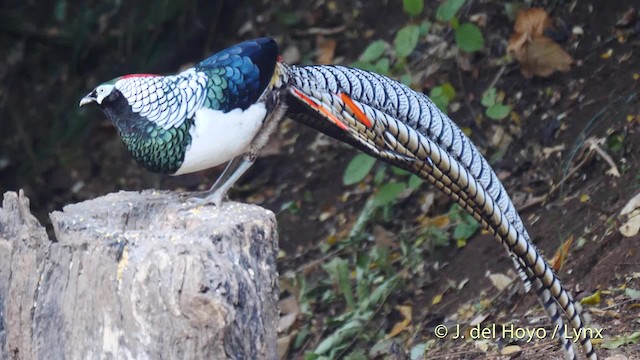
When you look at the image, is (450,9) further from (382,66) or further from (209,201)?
(209,201)

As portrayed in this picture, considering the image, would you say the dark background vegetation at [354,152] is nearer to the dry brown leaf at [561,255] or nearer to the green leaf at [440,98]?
the dry brown leaf at [561,255]

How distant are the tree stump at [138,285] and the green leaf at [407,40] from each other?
A: 151cm

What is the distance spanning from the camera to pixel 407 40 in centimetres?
429

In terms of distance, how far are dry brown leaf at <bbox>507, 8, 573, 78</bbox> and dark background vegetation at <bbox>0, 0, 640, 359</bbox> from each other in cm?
7

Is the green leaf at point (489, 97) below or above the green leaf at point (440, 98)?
above

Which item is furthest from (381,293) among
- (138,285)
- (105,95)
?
(138,285)

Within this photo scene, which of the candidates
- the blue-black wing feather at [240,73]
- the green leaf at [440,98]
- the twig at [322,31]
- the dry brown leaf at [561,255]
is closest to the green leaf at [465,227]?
the dry brown leaf at [561,255]

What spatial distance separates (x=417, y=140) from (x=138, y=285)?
1.00 meters

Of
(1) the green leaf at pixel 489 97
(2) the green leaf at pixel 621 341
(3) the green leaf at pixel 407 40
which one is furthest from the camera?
(1) the green leaf at pixel 489 97

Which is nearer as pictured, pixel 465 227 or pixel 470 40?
pixel 470 40

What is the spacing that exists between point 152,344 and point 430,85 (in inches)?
123

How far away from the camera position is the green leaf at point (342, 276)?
4.77m

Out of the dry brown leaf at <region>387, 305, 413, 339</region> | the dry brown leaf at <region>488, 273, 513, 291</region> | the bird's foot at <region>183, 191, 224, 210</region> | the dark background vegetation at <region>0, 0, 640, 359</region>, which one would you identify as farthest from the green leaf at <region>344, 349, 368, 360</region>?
the bird's foot at <region>183, 191, 224, 210</region>

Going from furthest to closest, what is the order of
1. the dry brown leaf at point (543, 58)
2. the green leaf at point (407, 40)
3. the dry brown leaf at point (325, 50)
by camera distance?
the dry brown leaf at point (325, 50), the dry brown leaf at point (543, 58), the green leaf at point (407, 40)
